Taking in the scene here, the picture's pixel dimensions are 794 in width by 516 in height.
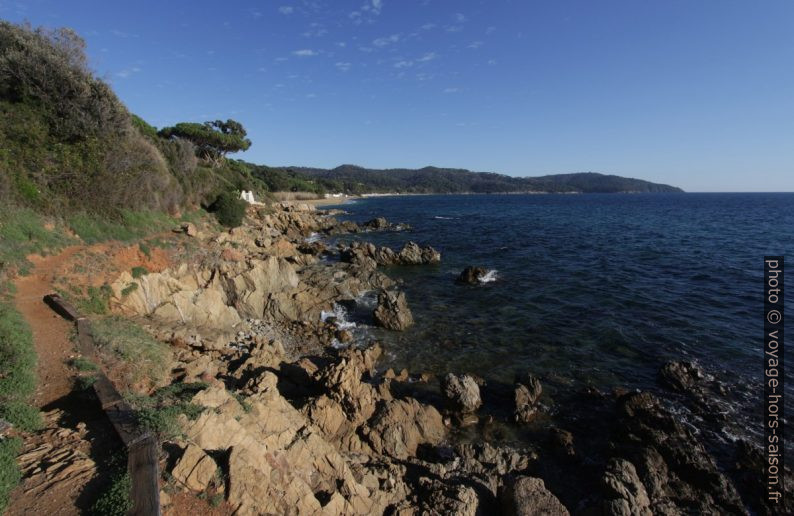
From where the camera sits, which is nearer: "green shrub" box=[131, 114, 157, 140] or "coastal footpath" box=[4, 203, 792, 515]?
"coastal footpath" box=[4, 203, 792, 515]

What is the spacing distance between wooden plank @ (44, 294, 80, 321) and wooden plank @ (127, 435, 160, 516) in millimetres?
7942

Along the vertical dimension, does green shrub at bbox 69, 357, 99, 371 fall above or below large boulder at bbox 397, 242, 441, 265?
above

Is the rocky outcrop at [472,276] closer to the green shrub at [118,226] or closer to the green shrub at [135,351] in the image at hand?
the green shrub at [118,226]

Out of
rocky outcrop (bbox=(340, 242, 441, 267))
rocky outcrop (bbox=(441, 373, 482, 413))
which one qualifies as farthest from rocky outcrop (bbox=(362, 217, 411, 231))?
rocky outcrop (bbox=(441, 373, 482, 413))

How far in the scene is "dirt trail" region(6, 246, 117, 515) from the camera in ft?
A: 17.3

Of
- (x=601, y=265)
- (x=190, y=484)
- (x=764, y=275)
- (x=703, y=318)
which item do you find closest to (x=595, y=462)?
(x=190, y=484)

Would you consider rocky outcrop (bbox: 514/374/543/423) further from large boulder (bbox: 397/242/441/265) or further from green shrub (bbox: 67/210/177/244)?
large boulder (bbox: 397/242/441/265)

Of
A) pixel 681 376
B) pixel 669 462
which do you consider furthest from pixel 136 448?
pixel 681 376

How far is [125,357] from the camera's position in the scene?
10.2 metres

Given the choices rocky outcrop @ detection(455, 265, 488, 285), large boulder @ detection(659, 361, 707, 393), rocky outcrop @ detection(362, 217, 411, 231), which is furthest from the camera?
rocky outcrop @ detection(362, 217, 411, 231)

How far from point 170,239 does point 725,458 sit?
25450 millimetres

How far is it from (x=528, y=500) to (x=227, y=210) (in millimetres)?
29327

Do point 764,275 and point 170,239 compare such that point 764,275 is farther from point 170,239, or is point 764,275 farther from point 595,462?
point 170,239

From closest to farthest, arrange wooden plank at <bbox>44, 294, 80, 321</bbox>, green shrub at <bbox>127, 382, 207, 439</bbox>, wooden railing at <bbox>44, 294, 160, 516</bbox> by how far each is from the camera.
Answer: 1. wooden railing at <bbox>44, 294, 160, 516</bbox>
2. green shrub at <bbox>127, 382, 207, 439</bbox>
3. wooden plank at <bbox>44, 294, 80, 321</bbox>
